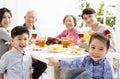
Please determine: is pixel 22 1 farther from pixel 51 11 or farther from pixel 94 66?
pixel 94 66

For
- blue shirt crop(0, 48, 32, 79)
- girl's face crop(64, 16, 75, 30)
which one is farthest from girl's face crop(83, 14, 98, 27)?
blue shirt crop(0, 48, 32, 79)

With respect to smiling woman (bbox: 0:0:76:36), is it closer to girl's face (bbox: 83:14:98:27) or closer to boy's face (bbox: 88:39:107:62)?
girl's face (bbox: 83:14:98:27)

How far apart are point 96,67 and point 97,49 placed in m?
0.15

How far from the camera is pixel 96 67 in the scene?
2.12m

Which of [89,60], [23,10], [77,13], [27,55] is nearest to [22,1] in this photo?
[23,10]

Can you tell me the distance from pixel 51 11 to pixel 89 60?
366 cm

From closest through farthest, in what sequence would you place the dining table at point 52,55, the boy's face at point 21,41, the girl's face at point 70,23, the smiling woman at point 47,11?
the dining table at point 52,55, the boy's face at point 21,41, the girl's face at point 70,23, the smiling woman at point 47,11

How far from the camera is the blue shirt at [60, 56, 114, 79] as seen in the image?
2.09 m

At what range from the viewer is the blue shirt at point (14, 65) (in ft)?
8.11

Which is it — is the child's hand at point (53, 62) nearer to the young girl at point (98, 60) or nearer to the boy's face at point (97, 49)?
the young girl at point (98, 60)

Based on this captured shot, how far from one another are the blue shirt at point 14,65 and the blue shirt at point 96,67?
1.58 ft

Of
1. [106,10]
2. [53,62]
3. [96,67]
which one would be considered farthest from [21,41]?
[106,10]

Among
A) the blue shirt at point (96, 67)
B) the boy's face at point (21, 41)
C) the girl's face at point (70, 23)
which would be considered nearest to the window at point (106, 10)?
the girl's face at point (70, 23)

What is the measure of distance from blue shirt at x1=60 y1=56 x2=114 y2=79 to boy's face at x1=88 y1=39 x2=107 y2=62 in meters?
0.05
